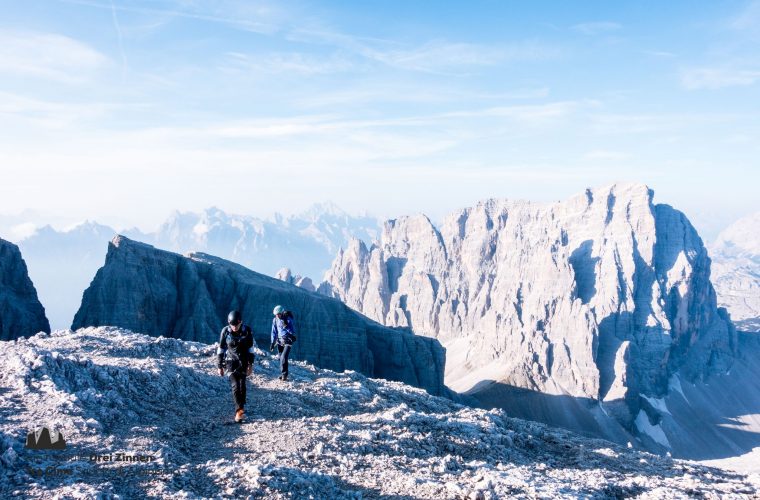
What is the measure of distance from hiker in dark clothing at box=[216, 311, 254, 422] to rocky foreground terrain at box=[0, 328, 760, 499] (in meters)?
0.95

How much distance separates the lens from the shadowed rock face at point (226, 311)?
65875 mm

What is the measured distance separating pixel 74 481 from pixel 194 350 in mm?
15947

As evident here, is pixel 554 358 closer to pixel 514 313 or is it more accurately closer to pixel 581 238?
pixel 514 313

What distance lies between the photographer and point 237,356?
16.8 m

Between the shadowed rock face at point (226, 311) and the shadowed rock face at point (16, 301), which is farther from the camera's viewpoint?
the shadowed rock face at point (226, 311)

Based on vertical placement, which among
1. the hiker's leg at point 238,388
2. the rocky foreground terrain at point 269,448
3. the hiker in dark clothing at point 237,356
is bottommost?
the rocky foreground terrain at point 269,448

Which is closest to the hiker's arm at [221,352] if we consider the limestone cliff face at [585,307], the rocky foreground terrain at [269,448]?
the rocky foreground terrain at [269,448]

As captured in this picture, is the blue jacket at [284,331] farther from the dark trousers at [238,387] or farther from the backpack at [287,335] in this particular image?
the dark trousers at [238,387]

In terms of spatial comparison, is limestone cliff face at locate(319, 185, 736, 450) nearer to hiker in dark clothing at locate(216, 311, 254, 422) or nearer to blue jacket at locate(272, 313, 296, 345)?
blue jacket at locate(272, 313, 296, 345)

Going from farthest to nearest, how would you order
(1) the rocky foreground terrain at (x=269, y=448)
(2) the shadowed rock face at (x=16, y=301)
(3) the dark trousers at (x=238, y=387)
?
(2) the shadowed rock face at (x=16, y=301)
(3) the dark trousers at (x=238, y=387)
(1) the rocky foreground terrain at (x=269, y=448)
